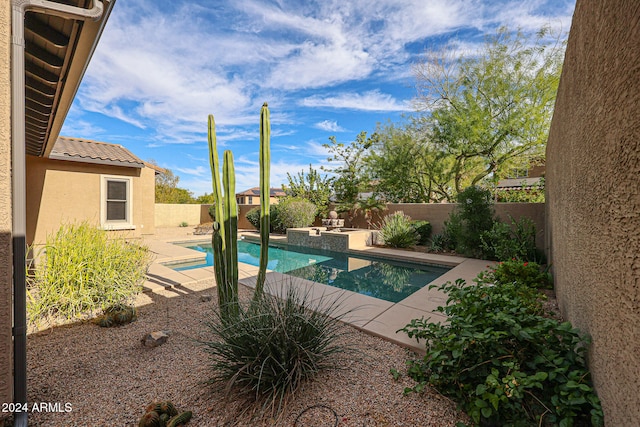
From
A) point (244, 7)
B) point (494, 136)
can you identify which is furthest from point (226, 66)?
point (494, 136)

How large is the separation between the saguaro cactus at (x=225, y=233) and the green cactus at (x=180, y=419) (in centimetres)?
102

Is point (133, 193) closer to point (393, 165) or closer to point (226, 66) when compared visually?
point (226, 66)

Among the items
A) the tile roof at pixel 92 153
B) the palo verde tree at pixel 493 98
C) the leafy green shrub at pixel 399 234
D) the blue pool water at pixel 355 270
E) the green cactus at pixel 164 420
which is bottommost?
the blue pool water at pixel 355 270

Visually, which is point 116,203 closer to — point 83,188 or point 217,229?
point 83,188

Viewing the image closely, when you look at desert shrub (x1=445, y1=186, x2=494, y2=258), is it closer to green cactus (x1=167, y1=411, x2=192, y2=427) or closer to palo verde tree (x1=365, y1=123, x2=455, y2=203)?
palo verde tree (x1=365, y1=123, x2=455, y2=203)

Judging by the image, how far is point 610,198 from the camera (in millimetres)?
1366

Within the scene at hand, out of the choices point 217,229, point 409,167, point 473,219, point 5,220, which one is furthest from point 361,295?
point 409,167

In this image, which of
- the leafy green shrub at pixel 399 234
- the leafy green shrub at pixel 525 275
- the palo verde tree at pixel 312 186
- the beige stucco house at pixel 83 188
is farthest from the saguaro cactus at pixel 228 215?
the palo verde tree at pixel 312 186

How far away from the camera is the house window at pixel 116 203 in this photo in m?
7.90

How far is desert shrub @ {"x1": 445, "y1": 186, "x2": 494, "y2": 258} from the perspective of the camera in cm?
782

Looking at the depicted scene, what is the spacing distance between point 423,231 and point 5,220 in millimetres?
10745

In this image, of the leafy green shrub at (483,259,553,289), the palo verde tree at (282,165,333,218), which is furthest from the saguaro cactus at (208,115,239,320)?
the palo verde tree at (282,165,333,218)

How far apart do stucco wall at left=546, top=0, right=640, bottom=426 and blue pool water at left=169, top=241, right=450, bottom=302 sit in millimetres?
3545

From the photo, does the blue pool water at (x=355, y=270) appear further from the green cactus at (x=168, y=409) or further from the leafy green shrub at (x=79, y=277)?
the green cactus at (x=168, y=409)
